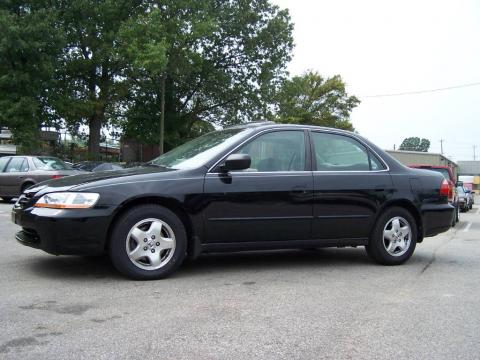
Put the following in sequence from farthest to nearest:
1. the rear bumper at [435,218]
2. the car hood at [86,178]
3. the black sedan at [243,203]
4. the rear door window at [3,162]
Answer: the rear door window at [3,162], the rear bumper at [435,218], the car hood at [86,178], the black sedan at [243,203]

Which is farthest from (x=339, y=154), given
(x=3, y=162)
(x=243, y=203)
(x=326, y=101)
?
(x=326, y=101)

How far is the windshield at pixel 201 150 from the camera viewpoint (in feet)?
18.4

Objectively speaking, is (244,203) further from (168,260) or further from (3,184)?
(3,184)

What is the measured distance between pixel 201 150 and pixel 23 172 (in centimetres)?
1167

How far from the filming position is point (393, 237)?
6340 millimetres

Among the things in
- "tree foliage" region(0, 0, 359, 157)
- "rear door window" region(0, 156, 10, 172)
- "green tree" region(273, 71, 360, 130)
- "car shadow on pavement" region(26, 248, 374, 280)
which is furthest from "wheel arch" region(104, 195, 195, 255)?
"green tree" region(273, 71, 360, 130)

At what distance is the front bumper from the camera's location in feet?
16.0

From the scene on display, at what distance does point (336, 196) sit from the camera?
5969mm

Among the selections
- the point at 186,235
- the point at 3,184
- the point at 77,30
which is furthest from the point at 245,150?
the point at 77,30

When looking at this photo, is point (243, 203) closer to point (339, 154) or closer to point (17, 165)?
point (339, 154)

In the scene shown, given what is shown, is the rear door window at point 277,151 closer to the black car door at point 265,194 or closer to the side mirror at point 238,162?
the black car door at point 265,194

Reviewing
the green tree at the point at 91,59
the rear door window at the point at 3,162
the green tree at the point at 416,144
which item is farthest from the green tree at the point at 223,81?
the green tree at the point at 416,144

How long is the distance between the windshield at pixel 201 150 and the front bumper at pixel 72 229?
41.0 inches

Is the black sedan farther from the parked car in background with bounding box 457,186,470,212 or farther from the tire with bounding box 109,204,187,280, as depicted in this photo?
the parked car in background with bounding box 457,186,470,212
